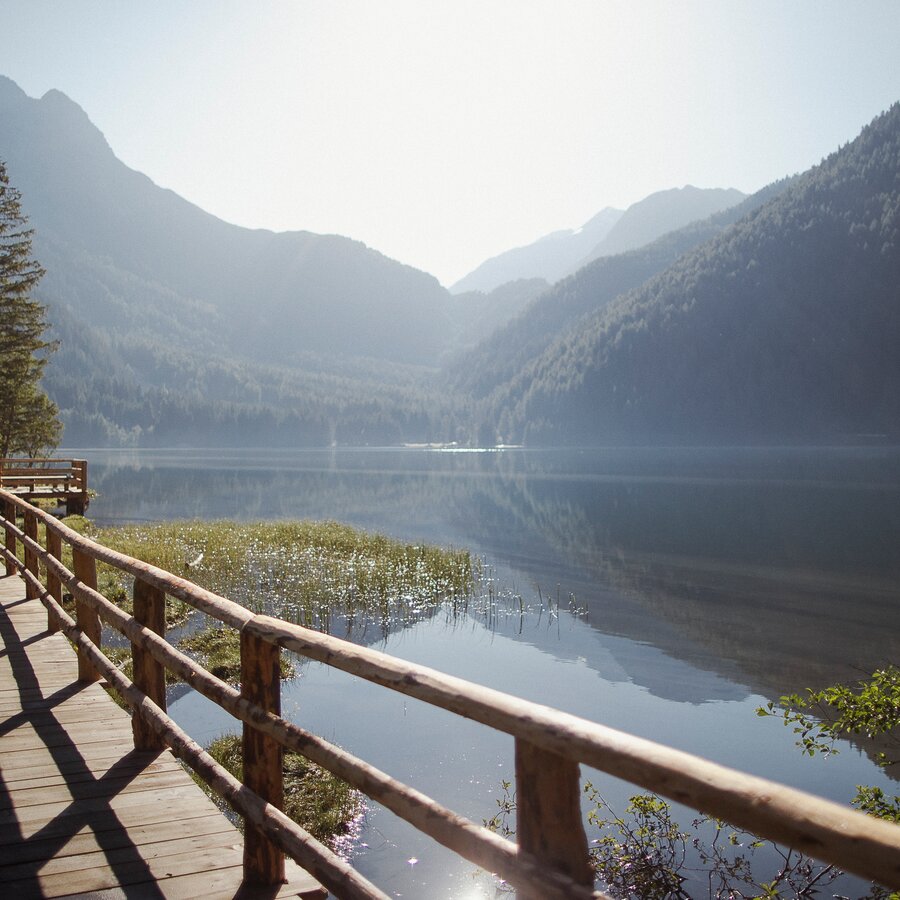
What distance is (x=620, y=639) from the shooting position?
19609 millimetres

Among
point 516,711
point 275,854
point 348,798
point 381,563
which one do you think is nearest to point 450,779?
point 348,798

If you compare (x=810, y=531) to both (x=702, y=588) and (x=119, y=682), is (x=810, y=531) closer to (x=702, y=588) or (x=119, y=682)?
(x=702, y=588)

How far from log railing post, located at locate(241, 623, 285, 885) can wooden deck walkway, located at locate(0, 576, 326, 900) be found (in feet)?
0.32

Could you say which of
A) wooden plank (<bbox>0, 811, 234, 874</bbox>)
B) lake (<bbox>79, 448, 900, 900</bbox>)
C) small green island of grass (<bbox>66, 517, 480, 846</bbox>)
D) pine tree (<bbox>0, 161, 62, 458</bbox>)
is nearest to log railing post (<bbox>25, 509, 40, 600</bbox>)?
small green island of grass (<bbox>66, 517, 480, 846</bbox>)

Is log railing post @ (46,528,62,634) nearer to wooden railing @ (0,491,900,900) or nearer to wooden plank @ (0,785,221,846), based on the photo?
wooden railing @ (0,491,900,900)

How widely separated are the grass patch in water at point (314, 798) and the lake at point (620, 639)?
33 centimetres

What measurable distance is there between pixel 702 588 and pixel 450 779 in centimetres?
1766

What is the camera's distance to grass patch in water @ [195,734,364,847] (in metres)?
8.80

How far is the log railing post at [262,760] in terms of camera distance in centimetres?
382

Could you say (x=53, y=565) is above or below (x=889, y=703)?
above

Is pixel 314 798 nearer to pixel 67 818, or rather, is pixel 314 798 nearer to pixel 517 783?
pixel 67 818

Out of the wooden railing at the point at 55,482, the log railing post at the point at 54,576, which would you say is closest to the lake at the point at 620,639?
the log railing post at the point at 54,576

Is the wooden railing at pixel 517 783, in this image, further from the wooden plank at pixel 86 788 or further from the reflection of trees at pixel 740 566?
the reflection of trees at pixel 740 566

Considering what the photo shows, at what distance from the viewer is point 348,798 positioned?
31.0 feet
